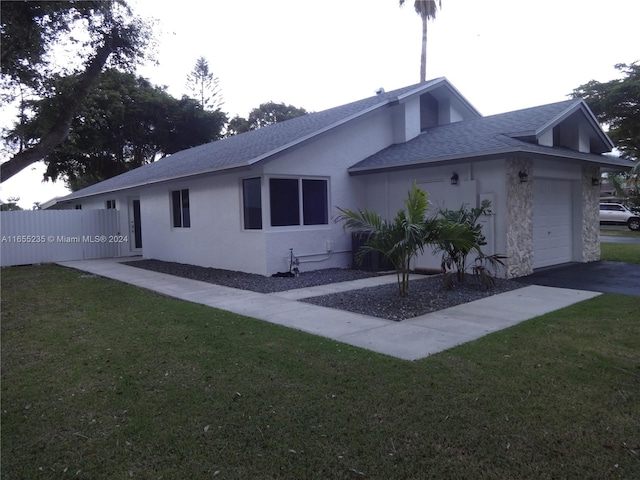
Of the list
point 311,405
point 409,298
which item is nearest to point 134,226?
point 409,298

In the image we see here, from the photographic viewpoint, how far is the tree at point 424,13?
2811 centimetres

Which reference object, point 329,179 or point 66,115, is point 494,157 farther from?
point 66,115

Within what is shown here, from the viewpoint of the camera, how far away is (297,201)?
11578 millimetres

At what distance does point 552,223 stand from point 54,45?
12525 millimetres

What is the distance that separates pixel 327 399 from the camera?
3.94 meters

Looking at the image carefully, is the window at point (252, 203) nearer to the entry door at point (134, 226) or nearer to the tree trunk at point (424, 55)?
the entry door at point (134, 226)

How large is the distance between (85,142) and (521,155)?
28.0m

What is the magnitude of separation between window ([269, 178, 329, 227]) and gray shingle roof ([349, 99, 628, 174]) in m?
1.28

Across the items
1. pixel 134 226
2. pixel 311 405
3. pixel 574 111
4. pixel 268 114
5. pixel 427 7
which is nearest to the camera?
pixel 311 405

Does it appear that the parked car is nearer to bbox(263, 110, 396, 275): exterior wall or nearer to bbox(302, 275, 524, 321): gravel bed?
bbox(263, 110, 396, 275): exterior wall

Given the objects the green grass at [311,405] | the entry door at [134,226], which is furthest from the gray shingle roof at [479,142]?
the entry door at [134,226]

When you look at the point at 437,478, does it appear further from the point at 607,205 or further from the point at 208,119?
the point at 607,205

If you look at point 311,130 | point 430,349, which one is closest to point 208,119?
point 311,130

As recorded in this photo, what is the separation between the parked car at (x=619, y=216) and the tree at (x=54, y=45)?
100ft
